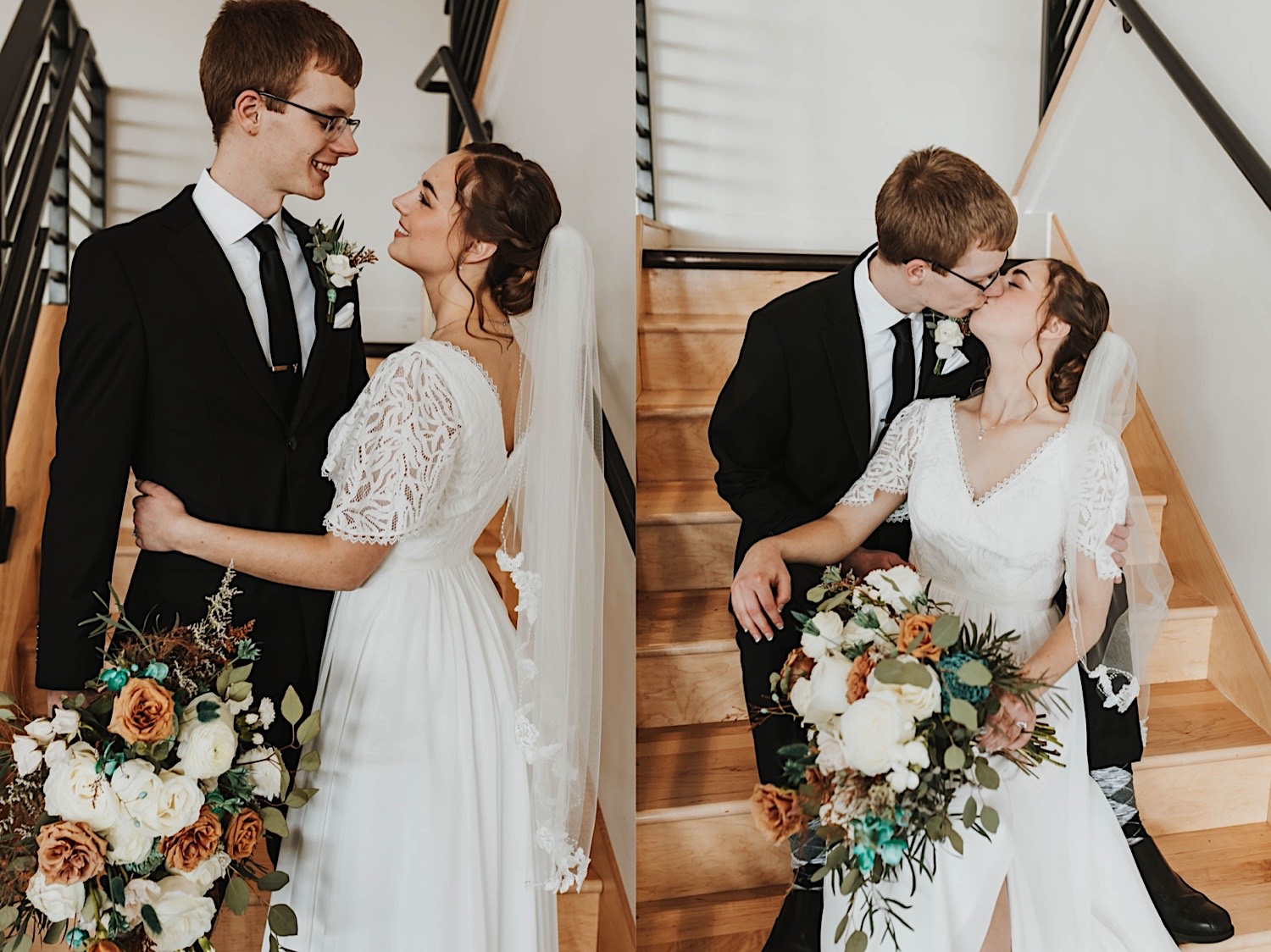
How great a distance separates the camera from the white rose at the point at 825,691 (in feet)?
4.77

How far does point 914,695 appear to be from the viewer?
1381 millimetres

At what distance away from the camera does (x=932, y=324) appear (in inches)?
73.6

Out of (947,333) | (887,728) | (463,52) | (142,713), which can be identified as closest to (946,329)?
(947,333)

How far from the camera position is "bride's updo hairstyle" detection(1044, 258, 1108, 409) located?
5.60 feet

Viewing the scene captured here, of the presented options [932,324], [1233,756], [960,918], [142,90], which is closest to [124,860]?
[960,918]

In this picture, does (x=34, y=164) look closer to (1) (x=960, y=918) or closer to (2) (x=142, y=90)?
(2) (x=142, y=90)

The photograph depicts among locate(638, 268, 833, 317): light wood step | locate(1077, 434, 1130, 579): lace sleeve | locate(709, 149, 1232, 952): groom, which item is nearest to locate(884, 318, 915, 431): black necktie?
locate(709, 149, 1232, 952): groom

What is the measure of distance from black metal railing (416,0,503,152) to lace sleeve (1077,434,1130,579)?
2156 mm

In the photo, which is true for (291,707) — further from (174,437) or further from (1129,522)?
(1129,522)

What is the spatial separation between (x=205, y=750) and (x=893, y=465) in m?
1.23

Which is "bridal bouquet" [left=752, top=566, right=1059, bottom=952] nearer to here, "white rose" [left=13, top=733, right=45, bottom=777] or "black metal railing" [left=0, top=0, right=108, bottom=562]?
"white rose" [left=13, top=733, right=45, bottom=777]

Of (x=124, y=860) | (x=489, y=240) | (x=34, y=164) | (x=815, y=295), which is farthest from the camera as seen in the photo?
(x=34, y=164)

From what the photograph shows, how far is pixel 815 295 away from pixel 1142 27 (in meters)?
0.90

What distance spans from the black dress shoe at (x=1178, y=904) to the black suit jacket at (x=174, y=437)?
1594 mm
